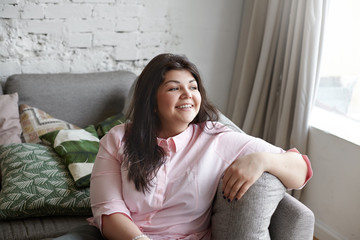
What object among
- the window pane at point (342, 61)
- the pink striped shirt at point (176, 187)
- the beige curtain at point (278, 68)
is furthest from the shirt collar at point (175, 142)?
the window pane at point (342, 61)

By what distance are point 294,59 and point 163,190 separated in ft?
4.51

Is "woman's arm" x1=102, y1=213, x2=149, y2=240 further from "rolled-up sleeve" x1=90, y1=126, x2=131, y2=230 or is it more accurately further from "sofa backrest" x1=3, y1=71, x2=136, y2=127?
"sofa backrest" x1=3, y1=71, x2=136, y2=127

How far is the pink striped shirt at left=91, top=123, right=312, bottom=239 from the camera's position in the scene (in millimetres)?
1589

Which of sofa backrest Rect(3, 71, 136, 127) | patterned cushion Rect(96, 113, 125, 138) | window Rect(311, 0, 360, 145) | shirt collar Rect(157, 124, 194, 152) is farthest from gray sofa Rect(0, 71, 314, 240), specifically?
window Rect(311, 0, 360, 145)

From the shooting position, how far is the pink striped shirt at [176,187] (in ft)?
5.21

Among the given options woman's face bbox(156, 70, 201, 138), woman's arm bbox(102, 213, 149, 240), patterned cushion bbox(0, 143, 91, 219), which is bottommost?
patterned cushion bbox(0, 143, 91, 219)

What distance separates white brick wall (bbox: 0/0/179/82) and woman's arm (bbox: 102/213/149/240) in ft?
4.56

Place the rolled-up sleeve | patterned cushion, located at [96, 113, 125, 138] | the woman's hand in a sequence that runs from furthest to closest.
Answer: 1. patterned cushion, located at [96, 113, 125, 138]
2. the rolled-up sleeve
3. the woman's hand

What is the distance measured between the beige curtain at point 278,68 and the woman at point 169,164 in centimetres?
109

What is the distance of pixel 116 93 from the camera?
8.64 ft

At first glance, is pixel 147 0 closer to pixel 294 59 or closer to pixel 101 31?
pixel 101 31

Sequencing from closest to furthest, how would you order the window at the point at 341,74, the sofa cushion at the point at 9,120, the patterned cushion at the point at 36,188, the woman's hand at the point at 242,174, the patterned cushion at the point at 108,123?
the woman's hand at the point at 242,174, the patterned cushion at the point at 36,188, the sofa cushion at the point at 9,120, the patterned cushion at the point at 108,123, the window at the point at 341,74

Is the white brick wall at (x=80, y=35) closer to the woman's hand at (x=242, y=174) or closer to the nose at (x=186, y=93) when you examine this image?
the nose at (x=186, y=93)

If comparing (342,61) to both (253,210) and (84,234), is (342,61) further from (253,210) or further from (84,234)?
(84,234)
